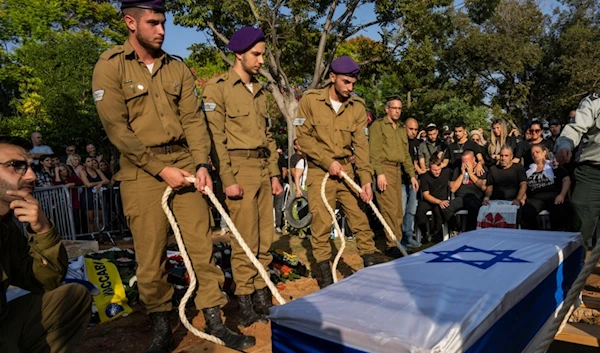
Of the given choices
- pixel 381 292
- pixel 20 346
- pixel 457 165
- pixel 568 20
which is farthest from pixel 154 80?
pixel 568 20

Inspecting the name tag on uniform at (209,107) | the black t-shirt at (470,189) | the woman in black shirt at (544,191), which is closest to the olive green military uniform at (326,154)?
the name tag on uniform at (209,107)

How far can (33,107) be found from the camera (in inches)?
879

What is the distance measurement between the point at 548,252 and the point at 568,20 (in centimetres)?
2903

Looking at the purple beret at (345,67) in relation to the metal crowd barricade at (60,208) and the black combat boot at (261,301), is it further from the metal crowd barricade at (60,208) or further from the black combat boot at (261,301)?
the metal crowd barricade at (60,208)

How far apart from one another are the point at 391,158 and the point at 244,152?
3.06m

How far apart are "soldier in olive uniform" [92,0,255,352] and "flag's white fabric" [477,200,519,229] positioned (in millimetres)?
4422

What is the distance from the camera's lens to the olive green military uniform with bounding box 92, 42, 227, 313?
9.21 ft

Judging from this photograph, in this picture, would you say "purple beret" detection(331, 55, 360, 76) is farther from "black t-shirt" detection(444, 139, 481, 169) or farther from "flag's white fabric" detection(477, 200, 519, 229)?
"black t-shirt" detection(444, 139, 481, 169)

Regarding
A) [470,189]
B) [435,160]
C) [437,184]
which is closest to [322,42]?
[435,160]

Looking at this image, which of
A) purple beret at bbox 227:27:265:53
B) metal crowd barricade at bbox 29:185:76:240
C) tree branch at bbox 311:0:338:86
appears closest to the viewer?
purple beret at bbox 227:27:265:53

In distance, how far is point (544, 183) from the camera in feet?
20.9

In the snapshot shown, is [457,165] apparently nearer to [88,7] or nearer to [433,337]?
[433,337]

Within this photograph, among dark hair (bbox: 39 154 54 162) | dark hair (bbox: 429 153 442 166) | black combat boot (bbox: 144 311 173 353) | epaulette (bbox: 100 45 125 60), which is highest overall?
epaulette (bbox: 100 45 125 60)

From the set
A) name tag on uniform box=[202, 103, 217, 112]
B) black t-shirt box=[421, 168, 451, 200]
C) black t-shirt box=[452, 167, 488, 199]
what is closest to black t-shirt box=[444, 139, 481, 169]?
black t-shirt box=[421, 168, 451, 200]
